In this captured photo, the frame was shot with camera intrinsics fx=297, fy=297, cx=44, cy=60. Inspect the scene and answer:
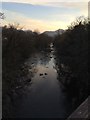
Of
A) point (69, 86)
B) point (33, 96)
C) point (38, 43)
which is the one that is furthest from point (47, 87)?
point (38, 43)

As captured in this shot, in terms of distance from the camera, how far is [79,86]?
82.2 ft

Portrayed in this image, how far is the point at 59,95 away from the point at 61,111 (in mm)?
4848

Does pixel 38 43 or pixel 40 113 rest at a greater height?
pixel 38 43

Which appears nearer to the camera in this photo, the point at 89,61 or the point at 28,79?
the point at 89,61

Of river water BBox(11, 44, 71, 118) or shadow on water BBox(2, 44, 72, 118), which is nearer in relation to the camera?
shadow on water BBox(2, 44, 72, 118)

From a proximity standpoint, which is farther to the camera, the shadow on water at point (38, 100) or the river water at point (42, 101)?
the river water at point (42, 101)

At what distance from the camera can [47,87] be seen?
25.8 meters

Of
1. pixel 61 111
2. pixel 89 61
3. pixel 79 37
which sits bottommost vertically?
pixel 61 111

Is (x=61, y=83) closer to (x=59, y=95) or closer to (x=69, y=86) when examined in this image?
(x=69, y=86)

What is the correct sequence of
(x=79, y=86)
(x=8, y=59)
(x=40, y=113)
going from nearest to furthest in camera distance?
(x=40, y=113) → (x=8, y=59) → (x=79, y=86)

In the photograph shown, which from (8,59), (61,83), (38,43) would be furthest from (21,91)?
(38,43)

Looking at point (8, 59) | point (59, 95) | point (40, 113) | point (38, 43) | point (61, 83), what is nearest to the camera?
point (40, 113)

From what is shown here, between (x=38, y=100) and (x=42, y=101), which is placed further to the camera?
(x=38, y=100)

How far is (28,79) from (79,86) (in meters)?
5.61
